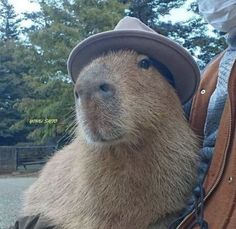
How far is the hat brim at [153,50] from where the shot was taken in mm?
1740

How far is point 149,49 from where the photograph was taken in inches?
69.6

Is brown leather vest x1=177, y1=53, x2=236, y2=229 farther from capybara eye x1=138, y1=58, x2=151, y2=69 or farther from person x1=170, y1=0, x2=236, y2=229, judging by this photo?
capybara eye x1=138, y1=58, x2=151, y2=69

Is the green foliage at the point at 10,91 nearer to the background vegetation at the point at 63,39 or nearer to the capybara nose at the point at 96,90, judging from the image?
the background vegetation at the point at 63,39

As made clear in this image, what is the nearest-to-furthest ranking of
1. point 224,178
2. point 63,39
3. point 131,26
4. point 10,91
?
point 224,178, point 131,26, point 63,39, point 10,91

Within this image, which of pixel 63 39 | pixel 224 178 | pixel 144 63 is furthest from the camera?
pixel 63 39

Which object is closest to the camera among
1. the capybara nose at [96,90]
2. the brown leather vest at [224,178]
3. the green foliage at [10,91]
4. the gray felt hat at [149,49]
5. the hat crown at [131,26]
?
the brown leather vest at [224,178]

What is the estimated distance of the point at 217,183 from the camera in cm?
152

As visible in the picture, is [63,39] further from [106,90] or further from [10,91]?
[106,90]

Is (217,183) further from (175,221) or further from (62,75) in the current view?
(62,75)

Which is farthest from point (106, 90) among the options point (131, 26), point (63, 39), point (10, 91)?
point (10, 91)

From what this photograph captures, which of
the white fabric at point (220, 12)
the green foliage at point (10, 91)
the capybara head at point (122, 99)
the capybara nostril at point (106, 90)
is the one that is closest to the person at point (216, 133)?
the white fabric at point (220, 12)

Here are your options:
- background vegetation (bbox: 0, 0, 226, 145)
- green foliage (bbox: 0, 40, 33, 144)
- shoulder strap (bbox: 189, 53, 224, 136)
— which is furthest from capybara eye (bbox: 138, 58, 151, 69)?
green foliage (bbox: 0, 40, 33, 144)

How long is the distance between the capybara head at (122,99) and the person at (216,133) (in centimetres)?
12

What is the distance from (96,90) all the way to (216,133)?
43 cm
